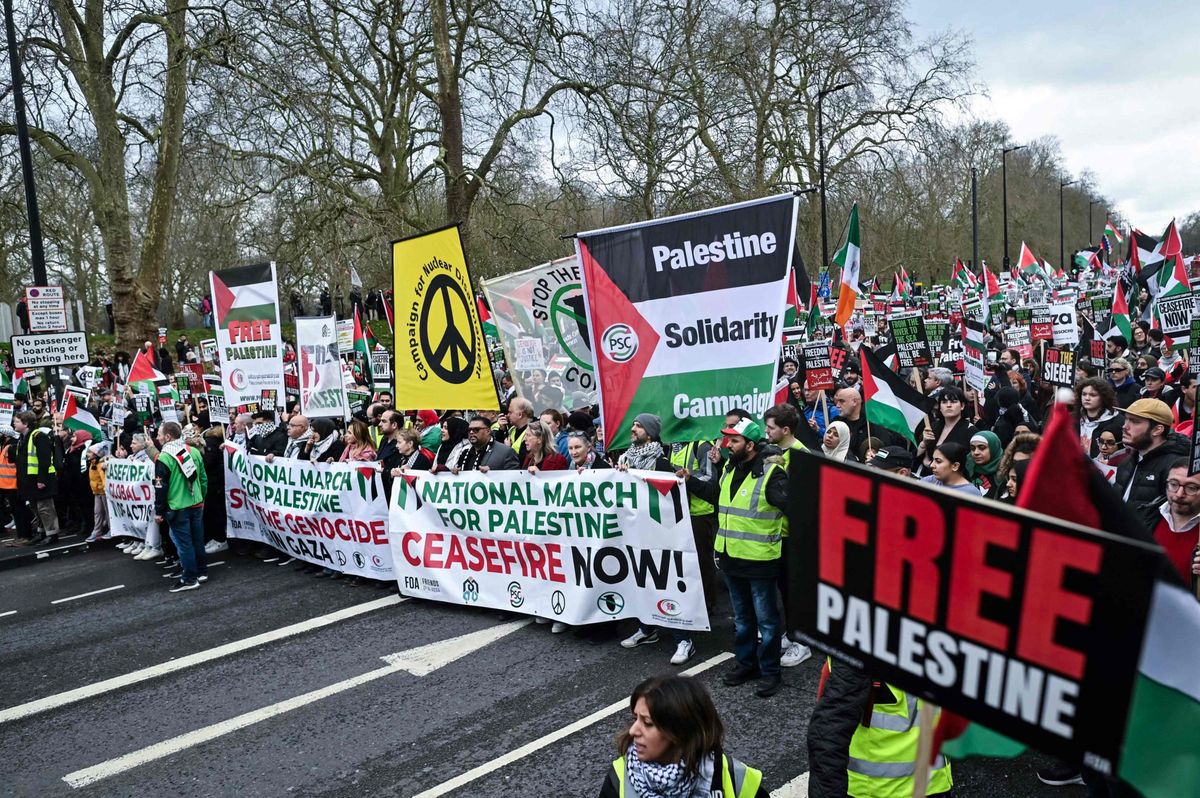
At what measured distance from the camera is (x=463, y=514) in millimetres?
7727

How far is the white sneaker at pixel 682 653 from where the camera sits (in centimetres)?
643

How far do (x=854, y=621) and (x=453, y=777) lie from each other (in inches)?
134

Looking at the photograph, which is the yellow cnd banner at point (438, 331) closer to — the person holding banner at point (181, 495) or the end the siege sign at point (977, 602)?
the person holding banner at point (181, 495)

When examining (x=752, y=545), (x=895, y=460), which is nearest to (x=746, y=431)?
(x=752, y=545)

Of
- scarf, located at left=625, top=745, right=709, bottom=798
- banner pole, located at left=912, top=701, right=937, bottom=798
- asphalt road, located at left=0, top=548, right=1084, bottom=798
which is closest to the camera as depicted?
banner pole, located at left=912, top=701, right=937, bottom=798

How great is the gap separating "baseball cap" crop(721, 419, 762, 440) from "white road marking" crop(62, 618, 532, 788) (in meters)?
2.68

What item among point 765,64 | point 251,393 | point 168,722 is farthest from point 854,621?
point 765,64

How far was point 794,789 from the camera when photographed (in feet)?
15.2

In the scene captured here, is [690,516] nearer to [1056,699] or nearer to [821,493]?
[821,493]

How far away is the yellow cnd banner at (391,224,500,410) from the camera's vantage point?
792 cm

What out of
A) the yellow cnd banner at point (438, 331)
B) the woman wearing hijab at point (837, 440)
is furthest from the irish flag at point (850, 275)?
the yellow cnd banner at point (438, 331)

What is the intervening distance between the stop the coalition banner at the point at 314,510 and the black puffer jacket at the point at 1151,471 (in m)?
5.95

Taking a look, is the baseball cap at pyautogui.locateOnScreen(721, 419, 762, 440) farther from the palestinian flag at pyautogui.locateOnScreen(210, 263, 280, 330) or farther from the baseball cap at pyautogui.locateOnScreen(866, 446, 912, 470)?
the palestinian flag at pyautogui.locateOnScreen(210, 263, 280, 330)

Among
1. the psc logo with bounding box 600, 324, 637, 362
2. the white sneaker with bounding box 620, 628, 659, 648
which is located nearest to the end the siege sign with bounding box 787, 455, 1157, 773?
the psc logo with bounding box 600, 324, 637, 362
